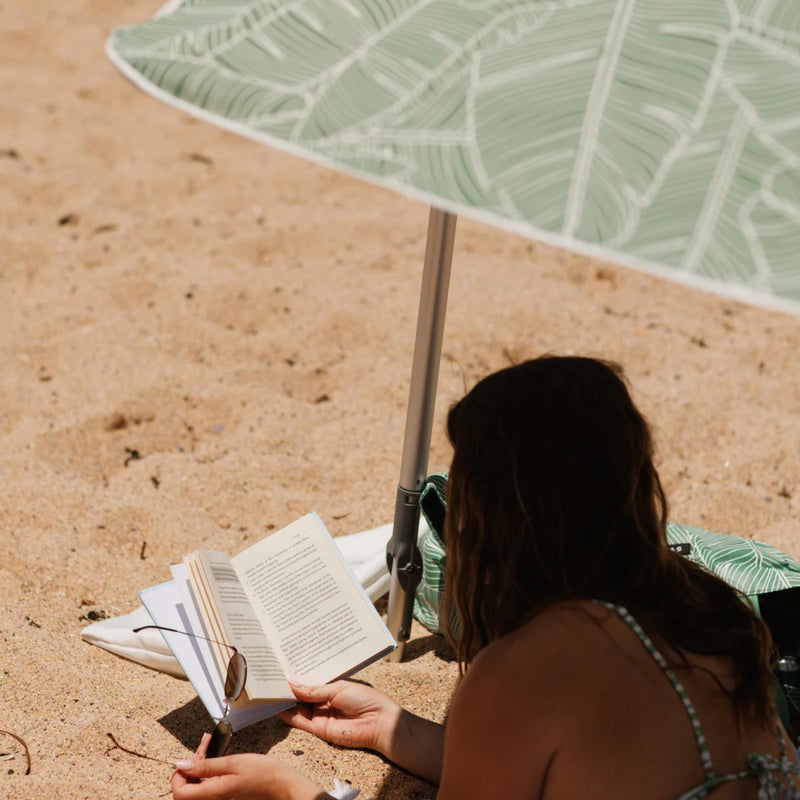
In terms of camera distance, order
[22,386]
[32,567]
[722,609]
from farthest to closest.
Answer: [22,386] < [32,567] < [722,609]

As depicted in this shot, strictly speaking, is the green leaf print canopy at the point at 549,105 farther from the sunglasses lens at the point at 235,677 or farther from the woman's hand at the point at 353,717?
the woman's hand at the point at 353,717

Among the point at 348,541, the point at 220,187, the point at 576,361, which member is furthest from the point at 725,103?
the point at 220,187

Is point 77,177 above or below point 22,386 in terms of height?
above

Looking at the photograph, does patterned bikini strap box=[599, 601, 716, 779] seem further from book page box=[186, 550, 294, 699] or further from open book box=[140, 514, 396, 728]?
book page box=[186, 550, 294, 699]

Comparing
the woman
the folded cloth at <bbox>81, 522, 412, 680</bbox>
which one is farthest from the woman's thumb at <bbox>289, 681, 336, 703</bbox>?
the woman

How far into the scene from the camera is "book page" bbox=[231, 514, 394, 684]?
5.71ft

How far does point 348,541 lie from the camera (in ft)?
6.96

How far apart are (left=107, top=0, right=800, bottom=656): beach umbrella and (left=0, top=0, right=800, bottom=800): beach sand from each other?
1139 mm

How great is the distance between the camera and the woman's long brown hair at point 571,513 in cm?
125

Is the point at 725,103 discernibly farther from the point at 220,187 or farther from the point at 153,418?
the point at 220,187

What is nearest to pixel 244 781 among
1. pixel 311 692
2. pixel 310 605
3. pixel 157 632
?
pixel 311 692

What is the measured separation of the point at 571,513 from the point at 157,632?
0.97 meters

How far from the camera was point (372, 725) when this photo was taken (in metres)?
1.73

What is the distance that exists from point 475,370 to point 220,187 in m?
1.46
